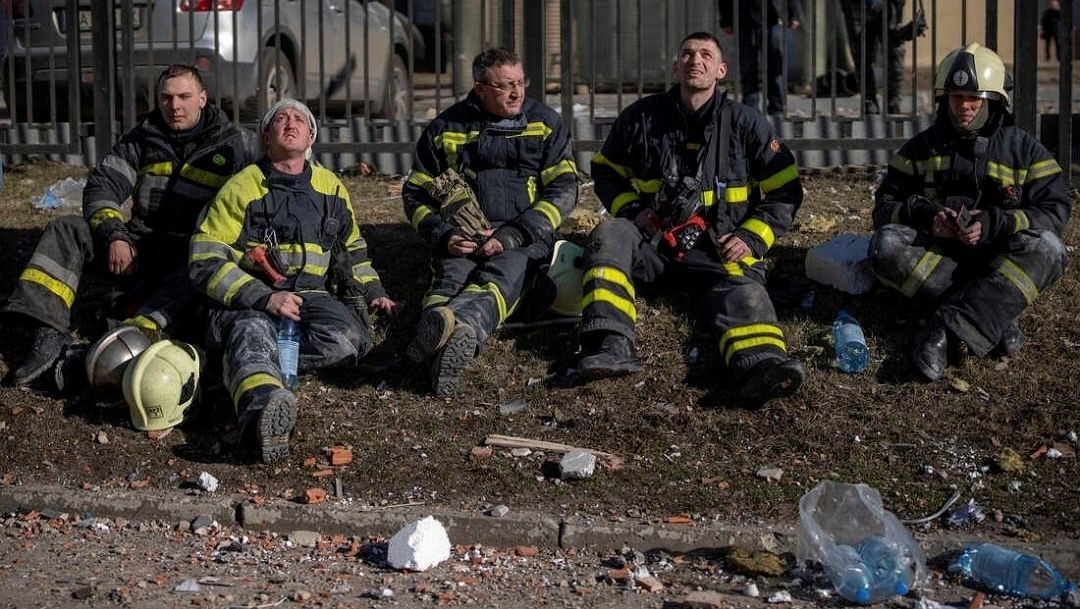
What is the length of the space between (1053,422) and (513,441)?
228 cm

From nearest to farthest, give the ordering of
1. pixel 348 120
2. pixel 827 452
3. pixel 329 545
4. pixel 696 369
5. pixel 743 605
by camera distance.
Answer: pixel 743 605 < pixel 329 545 < pixel 827 452 < pixel 696 369 < pixel 348 120

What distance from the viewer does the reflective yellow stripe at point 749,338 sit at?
6.73 meters

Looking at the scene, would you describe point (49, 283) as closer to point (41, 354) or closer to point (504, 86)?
point (41, 354)

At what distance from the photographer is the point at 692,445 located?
6.35 metres

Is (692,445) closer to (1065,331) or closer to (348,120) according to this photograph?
(1065,331)

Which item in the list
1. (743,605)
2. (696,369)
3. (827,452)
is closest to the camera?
(743,605)

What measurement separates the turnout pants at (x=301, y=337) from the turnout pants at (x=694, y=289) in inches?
43.0

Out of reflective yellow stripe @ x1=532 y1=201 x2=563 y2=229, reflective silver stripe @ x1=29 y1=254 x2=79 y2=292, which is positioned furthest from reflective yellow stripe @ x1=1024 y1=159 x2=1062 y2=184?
reflective silver stripe @ x1=29 y1=254 x2=79 y2=292

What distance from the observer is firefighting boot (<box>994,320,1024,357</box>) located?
689cm

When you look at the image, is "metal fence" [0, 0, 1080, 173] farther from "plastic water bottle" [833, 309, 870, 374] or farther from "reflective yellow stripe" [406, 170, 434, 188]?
"plastic water bottle" [833, 309, 870, 374]

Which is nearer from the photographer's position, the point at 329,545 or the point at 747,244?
the point at 329,545

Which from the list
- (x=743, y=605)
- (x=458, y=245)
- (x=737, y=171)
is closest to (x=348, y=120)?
(x=458, y=245)

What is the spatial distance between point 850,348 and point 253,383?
2682 mm

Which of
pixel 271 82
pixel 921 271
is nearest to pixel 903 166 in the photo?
pixel 921 271
